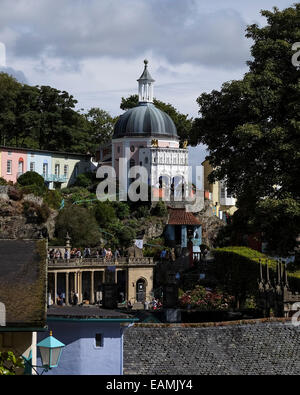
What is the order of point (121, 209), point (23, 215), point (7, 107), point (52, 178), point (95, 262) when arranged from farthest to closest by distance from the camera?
point (7, 107) → point (52, 178) → point (121, 209) → point (23, 215) → point (95, 262)

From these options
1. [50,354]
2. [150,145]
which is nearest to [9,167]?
[150,145]

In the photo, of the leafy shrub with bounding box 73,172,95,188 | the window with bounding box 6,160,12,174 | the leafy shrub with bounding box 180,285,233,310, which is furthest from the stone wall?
the leafy shrub with bounding box 73,172,95,188

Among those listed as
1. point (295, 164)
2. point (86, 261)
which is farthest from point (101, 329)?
point (86, 261)

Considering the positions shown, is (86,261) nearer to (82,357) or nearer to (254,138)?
(254,138)

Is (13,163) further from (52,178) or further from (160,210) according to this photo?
(160,210)

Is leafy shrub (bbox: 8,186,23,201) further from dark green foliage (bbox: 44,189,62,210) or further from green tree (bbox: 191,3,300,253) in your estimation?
green tree (bbox: 191,3,300,253)

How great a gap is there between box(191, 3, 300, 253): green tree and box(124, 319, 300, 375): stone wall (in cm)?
975

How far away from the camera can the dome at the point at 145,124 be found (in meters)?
85.3

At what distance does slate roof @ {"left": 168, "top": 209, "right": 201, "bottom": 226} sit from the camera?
75.6m

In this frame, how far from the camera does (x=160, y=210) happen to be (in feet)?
252

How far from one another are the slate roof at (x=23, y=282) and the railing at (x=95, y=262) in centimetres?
4014

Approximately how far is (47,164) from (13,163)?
12.8ft
